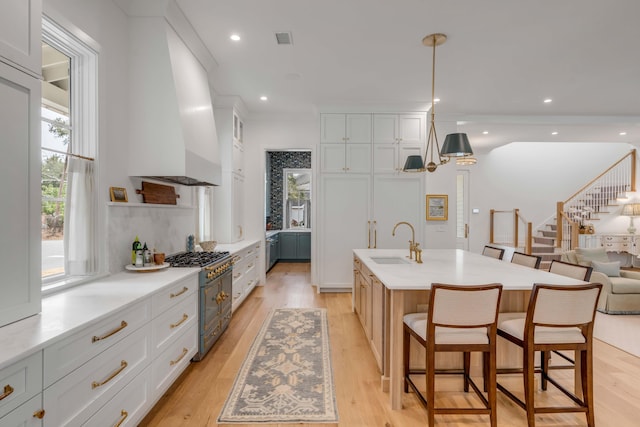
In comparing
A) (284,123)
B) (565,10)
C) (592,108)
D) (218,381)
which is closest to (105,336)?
(218,381)

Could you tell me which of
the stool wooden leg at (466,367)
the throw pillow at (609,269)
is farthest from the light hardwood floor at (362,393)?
the throw pillow at (609,269)

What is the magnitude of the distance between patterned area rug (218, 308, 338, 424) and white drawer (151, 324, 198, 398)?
1.38 feet

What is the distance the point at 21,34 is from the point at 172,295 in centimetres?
162

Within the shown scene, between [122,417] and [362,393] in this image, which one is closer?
[122,417]

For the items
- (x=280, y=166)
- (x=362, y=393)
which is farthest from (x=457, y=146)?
(x=280, y=166)

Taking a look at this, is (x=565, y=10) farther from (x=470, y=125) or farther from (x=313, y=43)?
(x=470, y=125)

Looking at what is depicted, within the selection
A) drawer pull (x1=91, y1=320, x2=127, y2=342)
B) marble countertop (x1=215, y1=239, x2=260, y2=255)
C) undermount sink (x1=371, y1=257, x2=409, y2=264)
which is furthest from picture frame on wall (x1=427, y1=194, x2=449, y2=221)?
drawer pull (x1=91, y1=320, x2=127, y2=342)

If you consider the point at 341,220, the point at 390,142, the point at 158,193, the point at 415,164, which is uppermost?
the point at 390,142

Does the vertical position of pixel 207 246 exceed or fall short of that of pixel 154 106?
it falls short

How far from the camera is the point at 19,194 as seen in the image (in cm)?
141

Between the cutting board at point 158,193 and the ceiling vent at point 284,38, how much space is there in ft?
6.02

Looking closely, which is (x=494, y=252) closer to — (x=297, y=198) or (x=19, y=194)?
(x=19, y=194)

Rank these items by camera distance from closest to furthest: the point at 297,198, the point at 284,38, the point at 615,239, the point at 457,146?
Result: the point at 457,146 → the point at 284,38 → the point at 615,239 → the point at 297,198

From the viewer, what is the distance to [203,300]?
2.71 metres
